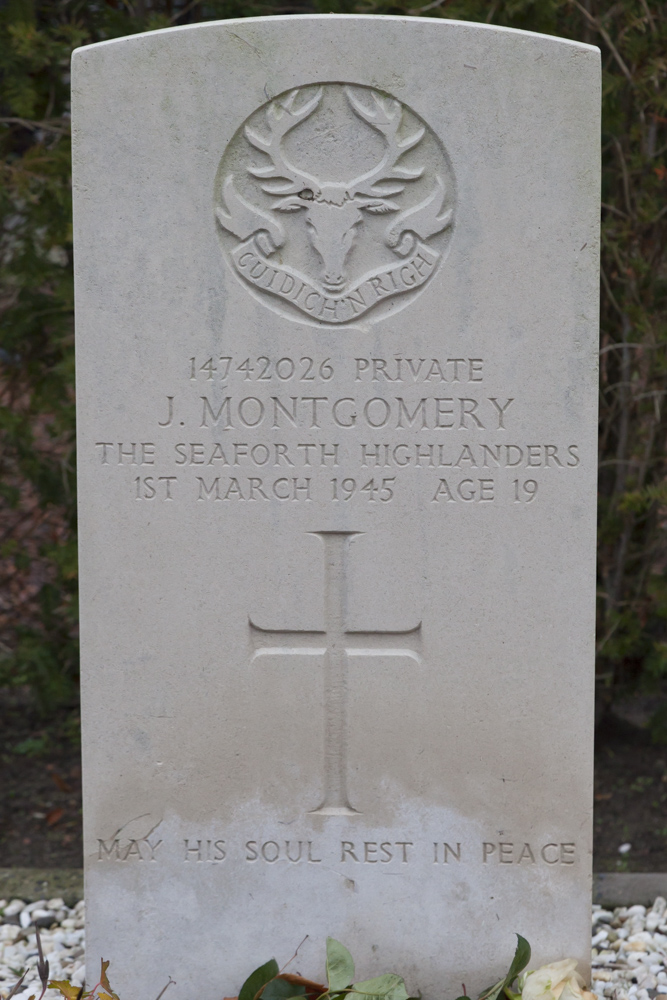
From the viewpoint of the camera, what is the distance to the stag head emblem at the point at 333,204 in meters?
2.40

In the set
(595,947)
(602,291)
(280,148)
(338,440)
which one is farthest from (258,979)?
(602,291)

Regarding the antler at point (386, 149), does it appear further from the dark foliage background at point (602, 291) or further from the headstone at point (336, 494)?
the dark foliage background at point (602, 291)

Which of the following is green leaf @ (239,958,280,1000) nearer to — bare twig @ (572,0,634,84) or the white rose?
the white rose

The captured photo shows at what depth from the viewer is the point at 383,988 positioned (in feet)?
8.13

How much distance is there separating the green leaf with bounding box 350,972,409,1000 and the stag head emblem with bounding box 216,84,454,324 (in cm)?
154

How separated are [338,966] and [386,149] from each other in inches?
74.4

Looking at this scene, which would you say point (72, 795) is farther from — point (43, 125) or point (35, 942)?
point (43, 125)

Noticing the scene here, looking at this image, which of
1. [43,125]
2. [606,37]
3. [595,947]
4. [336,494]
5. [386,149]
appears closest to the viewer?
[386,149]

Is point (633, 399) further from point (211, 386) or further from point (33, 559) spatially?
point (33, 559)

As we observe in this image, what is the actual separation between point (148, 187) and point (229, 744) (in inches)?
51.7

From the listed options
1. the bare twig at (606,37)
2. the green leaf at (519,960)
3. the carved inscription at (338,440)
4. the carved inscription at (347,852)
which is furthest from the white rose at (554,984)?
the bare twig at (606,37)

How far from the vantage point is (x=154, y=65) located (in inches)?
93.7

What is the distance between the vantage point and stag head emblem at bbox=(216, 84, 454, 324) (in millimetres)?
2396

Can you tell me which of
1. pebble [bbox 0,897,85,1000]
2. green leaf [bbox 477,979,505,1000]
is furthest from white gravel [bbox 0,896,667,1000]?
green leaf [bbox 477,979,505,1000]
